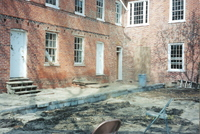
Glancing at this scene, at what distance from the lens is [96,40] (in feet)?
54.8

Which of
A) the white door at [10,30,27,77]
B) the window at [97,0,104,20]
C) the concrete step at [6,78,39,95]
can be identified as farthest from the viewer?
the window at [97,0,104,20]

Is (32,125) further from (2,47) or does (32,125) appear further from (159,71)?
(159,71)

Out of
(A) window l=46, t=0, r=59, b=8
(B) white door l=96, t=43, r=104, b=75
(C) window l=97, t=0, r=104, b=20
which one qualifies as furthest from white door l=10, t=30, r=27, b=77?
(C) window l=97, t=0, r=104, b=20

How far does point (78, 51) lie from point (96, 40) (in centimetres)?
202

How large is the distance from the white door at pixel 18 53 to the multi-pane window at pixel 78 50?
13.4 feet

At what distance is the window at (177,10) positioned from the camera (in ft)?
57.1

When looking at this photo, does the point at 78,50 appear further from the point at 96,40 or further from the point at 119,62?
the point at 119,62

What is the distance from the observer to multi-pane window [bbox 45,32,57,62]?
13.0 m

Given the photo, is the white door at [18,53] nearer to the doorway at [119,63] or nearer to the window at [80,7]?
the window at [80,7]

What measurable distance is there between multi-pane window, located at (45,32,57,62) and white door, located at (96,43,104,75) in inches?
172

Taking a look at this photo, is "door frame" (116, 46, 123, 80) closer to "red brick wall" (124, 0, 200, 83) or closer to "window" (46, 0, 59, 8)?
"red brick wall" (124, 0, 200, 83)

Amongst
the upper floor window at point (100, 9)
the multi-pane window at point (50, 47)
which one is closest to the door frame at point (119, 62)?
the upper floor window at point (100, 9)

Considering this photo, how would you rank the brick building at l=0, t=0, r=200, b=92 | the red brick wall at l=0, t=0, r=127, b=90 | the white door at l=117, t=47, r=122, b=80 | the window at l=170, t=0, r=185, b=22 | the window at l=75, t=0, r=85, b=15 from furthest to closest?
1. the white door at l=117, t=47, r=122, b=80
2. the window at l=170, t=0, r=185, b=22
3. the window at l=75, t=0, r=85, b=15
4. the brick building at l=0, t=0, r=200, b=92
5. the red brick wall at l=0, t=0, r=127, b=90

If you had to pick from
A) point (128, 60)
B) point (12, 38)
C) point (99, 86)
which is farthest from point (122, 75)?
point (12, 38)
